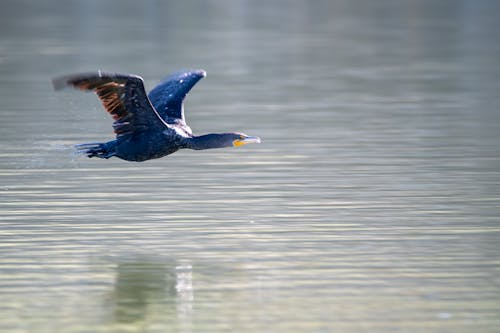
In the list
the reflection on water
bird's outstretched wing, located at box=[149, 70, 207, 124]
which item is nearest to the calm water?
the reflection on water

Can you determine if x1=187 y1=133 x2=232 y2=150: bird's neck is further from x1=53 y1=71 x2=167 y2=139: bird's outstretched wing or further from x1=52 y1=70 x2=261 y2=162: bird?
x1=53 y1=71 x2=167 y2=139: bird's outstretched wing

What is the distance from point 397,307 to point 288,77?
1560cm

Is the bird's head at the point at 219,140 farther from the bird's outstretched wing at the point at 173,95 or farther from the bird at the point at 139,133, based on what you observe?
the bird's outstretched wing at the point at 173,95

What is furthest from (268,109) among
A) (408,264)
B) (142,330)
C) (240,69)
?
(142,330)

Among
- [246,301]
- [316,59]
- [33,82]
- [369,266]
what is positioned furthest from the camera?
[316,59]

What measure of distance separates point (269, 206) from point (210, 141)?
1.22 metres

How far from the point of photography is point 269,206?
13.5 m

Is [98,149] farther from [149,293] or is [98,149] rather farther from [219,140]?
[149,293]

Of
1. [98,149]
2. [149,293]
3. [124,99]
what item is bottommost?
[149,293]

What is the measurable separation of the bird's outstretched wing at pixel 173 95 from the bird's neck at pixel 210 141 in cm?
72

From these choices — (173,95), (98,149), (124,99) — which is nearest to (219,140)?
(124,99)

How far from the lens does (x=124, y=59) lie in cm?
2752

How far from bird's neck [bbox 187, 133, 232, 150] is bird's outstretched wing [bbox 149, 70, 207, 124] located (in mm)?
720

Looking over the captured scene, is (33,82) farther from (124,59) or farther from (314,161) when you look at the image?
(314,161)
